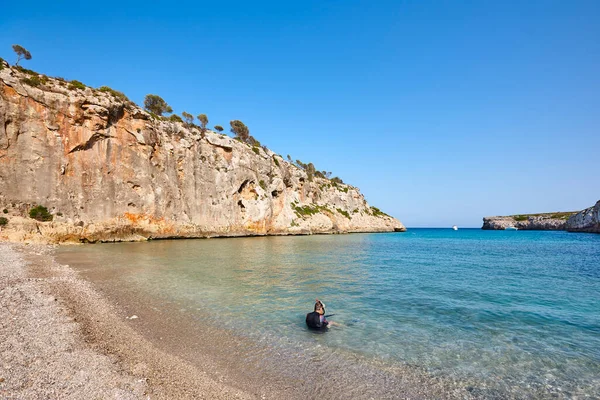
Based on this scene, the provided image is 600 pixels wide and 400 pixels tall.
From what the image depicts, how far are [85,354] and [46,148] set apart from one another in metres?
42.5

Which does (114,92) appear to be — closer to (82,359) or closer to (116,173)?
(116,173)

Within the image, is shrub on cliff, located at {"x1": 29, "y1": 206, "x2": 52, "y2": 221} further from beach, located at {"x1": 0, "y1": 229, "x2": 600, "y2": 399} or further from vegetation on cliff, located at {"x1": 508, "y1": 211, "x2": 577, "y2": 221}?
vegetation on cliff, located at {"x1": 508, "y1": 211, "x2": 577, "y2": 221}

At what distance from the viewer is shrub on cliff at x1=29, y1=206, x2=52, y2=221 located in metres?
35.6

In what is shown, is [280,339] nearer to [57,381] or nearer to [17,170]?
[57,381]

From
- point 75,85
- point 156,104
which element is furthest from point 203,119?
point 75,85

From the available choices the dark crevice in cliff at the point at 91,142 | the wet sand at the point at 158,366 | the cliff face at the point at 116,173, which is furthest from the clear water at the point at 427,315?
the dark crevice in cliff at the point at 91,142

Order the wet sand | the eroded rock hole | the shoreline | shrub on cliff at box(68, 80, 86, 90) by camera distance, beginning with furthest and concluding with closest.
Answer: the eroded rock hole, shrub on cliff at box(68, 80, 86, 90), the wet sand, the shoreline

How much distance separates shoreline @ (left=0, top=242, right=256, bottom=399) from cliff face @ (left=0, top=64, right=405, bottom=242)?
101ft

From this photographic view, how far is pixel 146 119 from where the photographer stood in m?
48.2

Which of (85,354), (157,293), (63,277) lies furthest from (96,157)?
(85,354)

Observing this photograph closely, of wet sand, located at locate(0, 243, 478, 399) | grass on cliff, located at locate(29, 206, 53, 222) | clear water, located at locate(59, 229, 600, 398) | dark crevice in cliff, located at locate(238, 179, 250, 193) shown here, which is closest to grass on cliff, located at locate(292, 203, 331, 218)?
dark crevice in cliff, located at locate(238, 179, 250, 193)

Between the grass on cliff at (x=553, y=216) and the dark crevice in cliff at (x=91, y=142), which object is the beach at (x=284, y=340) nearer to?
the dark crevice in cliff at (x=91, y=142)

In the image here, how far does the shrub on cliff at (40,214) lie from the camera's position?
35.6 metres

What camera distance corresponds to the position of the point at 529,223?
139m
